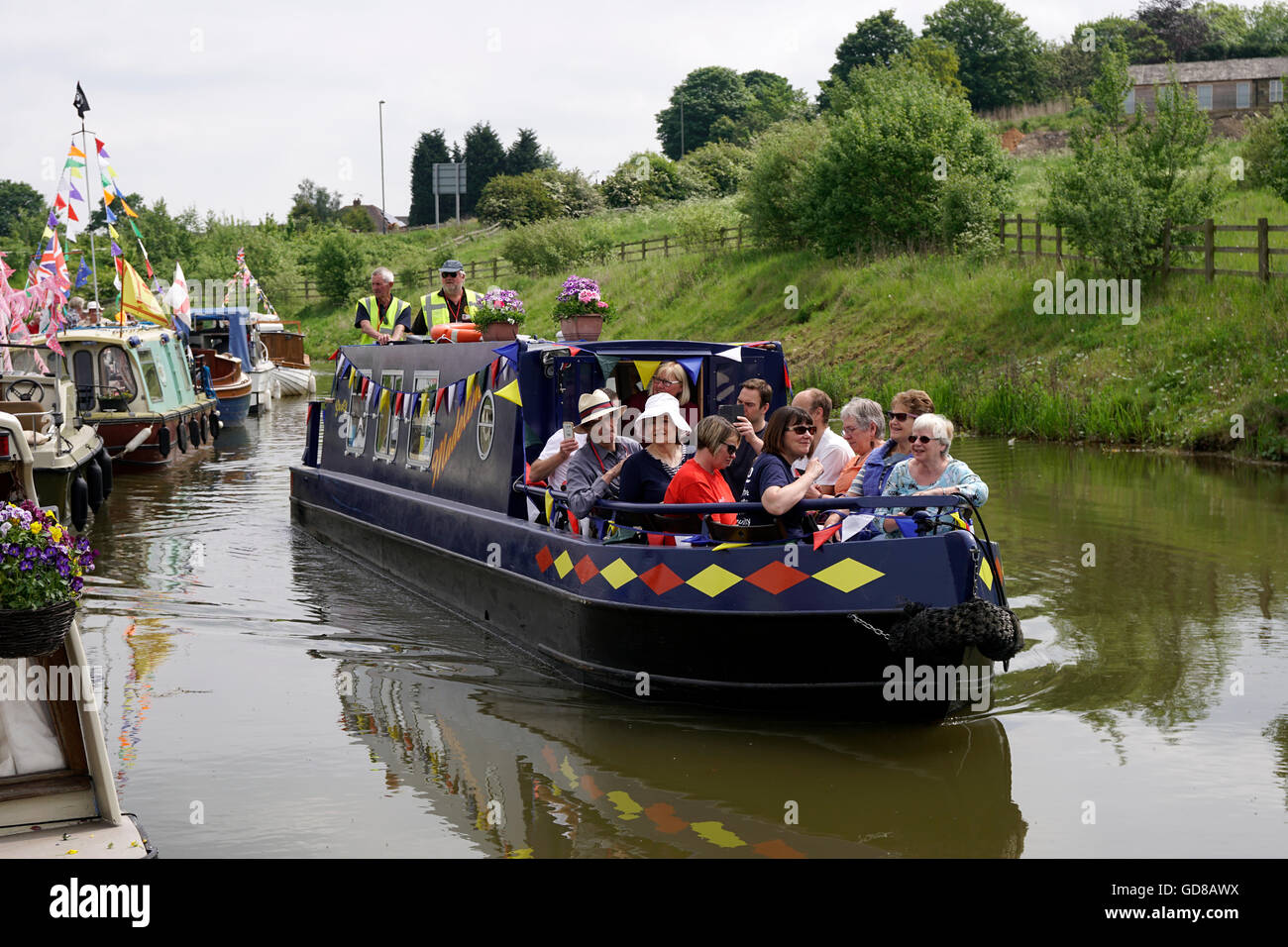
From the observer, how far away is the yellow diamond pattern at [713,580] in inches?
286

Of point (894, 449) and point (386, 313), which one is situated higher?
point (386, 313)

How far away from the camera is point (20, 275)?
5791cm

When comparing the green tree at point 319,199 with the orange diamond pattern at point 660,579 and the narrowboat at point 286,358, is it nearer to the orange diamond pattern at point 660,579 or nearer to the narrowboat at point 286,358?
the narrowboat at point 286,358

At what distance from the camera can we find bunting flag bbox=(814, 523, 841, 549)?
7125mm

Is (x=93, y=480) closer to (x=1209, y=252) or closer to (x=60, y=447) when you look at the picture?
(x=60, y=447)

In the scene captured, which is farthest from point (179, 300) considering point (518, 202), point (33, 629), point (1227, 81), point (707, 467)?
point (1227, 81)

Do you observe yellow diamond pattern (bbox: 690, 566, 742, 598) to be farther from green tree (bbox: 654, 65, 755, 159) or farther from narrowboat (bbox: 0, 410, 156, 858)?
green tree (bbox: 654, 65, 755, 159)

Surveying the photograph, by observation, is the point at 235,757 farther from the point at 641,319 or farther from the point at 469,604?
the point at 641,319

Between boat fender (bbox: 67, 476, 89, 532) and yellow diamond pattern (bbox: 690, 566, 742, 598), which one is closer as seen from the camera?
yellow diamond pattern (bbox: 690, 566, 742, 598)

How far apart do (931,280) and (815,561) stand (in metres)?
22.9

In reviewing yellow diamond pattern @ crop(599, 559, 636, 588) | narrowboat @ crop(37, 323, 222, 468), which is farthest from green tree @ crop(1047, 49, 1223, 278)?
yellow diamond pattern @ crop(599, 559, 636, 588)

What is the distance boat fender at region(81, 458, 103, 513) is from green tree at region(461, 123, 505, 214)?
75.0 meters

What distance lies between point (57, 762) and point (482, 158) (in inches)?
3441

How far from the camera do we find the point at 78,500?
14.6 meters
